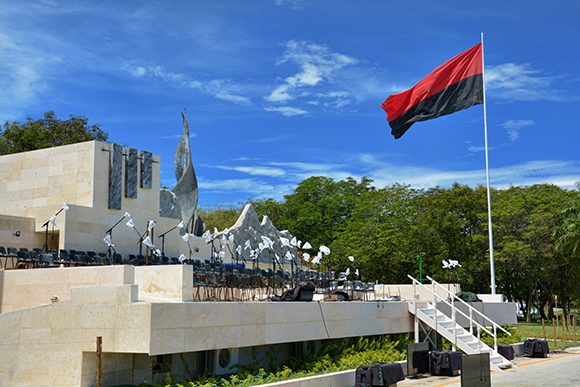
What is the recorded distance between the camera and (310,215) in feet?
242

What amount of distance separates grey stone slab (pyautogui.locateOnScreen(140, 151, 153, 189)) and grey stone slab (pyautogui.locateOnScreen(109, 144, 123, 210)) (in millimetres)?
1265

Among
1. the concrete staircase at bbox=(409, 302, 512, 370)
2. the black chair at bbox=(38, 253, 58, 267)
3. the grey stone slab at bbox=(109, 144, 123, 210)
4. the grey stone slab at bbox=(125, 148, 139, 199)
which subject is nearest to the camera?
the black chair at bbox=(38, 253, 58, 267)

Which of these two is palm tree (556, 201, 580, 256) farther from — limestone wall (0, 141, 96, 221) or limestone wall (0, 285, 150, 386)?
limestone wall (0, 285, 150, 386)

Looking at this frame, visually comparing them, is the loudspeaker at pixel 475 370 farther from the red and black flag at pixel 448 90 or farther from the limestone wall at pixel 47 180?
the limestone wall at pixel 47 180

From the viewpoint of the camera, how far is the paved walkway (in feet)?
61.9

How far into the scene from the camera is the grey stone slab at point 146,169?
102ft

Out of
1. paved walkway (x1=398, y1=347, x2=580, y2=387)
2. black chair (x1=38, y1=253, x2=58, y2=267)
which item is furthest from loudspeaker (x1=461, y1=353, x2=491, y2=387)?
black chair (x1=38, y1=253, x2=58, y2=267)

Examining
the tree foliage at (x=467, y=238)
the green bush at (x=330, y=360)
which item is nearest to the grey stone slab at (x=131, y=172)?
the green bush at (x=330, y=360)

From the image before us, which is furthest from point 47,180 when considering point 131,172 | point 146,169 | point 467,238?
point 467,238

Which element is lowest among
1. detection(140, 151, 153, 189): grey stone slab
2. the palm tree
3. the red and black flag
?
the palm tree

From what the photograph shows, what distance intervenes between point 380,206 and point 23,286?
148ft

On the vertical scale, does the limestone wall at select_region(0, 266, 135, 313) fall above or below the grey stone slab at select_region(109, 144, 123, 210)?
below

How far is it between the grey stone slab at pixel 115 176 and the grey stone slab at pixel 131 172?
1.20 ft

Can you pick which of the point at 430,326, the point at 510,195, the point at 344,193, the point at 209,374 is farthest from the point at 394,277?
the point at 209,374
